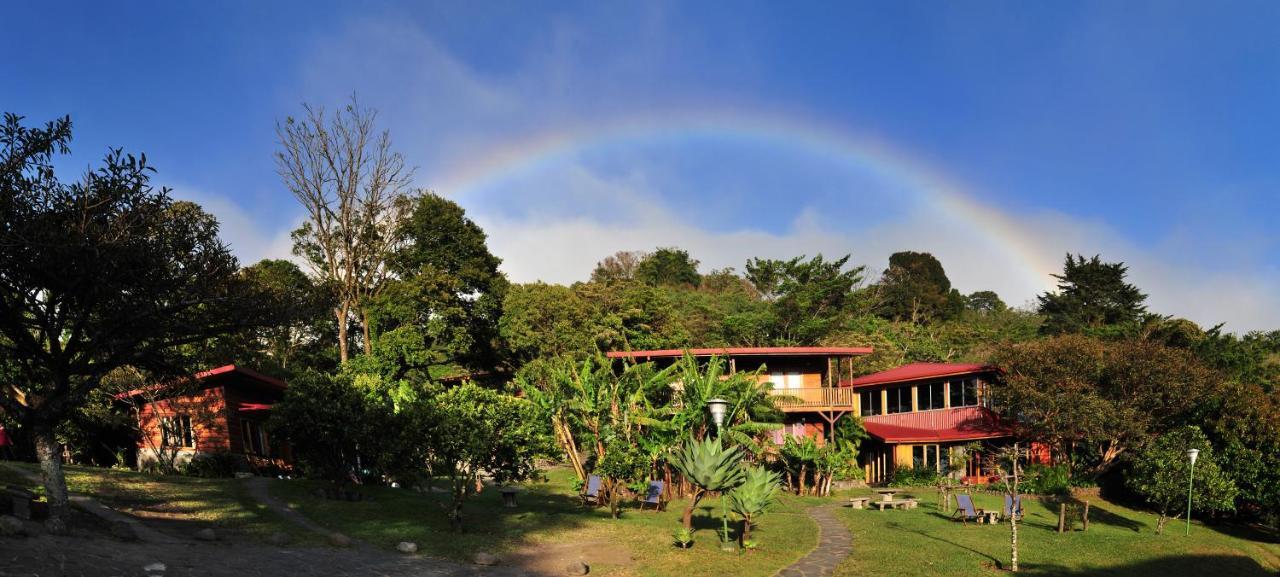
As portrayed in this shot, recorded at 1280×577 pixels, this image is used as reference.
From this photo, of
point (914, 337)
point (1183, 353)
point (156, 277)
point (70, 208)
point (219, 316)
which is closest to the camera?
point (70, 208)

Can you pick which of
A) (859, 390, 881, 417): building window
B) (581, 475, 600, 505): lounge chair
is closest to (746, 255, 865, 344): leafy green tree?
(859, 390, 881, 417): building window

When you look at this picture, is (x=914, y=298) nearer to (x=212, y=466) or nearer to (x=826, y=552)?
(x=826, y=552)

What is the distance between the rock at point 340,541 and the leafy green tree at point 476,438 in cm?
280

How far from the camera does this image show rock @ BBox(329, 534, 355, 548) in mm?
14742

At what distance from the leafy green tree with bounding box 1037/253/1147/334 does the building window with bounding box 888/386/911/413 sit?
76.1 feet

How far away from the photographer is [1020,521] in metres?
22.9

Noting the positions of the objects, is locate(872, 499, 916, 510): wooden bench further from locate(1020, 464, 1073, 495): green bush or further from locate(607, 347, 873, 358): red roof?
locate(607, 347, 873, 358): red roof

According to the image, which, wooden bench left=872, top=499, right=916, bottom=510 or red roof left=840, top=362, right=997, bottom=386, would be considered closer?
wooden bench left=872, top=499, right=916, bottom=510

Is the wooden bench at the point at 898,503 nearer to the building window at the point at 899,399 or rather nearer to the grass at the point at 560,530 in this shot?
the grass at the point at 560,530

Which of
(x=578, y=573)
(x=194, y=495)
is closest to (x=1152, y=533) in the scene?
(x=578, y=573)

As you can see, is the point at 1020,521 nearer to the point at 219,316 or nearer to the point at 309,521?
the point at 309,521

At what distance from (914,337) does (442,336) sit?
3946 centimetres

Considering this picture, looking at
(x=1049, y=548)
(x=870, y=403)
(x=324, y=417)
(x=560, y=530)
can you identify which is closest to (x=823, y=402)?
(x=870, y=403)

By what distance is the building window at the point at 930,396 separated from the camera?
34.5m
